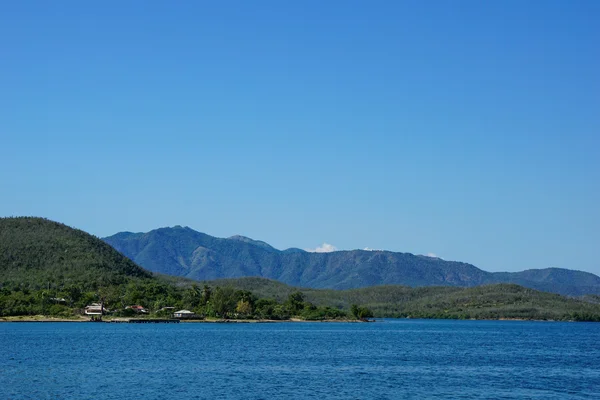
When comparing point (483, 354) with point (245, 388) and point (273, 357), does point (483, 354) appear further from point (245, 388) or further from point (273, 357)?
point (245, 388)

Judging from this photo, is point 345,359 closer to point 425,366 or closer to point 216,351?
point 425,366

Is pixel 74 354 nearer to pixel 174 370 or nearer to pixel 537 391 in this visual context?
pixel 174 370

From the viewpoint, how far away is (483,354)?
13212cm

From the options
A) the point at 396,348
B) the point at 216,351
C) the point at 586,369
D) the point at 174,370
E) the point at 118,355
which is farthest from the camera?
the point at 396,348

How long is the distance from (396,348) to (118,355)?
5582 cm

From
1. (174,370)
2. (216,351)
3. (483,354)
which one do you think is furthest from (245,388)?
(483,354)

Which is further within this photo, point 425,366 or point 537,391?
point 425,366

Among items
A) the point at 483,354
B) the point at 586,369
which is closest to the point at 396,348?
the point at 483,354

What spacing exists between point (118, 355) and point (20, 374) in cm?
2819

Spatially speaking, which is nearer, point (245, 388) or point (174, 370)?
point (245, 388)

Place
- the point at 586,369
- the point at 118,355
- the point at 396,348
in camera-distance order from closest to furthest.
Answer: the point at 586,369, the point at 118,355, the point at 396,348

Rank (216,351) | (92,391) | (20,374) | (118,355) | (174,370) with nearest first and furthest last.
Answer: (92,391) < (20,374) < (174,370) < (118,355) < (216,351)

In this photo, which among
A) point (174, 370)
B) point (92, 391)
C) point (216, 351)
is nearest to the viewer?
point (92, 391)

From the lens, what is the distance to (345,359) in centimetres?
11650
